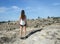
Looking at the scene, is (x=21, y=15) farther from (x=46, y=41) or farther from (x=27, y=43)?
(x=46, y=41)

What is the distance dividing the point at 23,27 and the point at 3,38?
83.0 inches

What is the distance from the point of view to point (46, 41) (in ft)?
43.1

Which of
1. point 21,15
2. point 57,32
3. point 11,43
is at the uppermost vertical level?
point 21,15

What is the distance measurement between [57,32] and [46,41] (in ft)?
6.63

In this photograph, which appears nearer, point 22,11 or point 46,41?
point 46,41

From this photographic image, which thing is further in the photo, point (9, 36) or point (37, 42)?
point (9, 36)

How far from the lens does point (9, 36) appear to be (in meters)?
17.6

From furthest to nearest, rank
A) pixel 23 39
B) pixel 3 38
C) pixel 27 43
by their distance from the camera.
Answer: pixel 3 38 < pixel 23 39 < pixel 27 43

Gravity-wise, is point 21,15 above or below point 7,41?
above

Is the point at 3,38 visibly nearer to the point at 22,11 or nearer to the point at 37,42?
the point at 22,11

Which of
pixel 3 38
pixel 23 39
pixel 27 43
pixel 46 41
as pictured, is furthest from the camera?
pixel 3 38

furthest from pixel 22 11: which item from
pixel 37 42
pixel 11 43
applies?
pixel 37 42

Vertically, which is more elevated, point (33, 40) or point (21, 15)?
point (21, 15)

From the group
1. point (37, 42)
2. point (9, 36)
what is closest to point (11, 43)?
point (9, 36)
